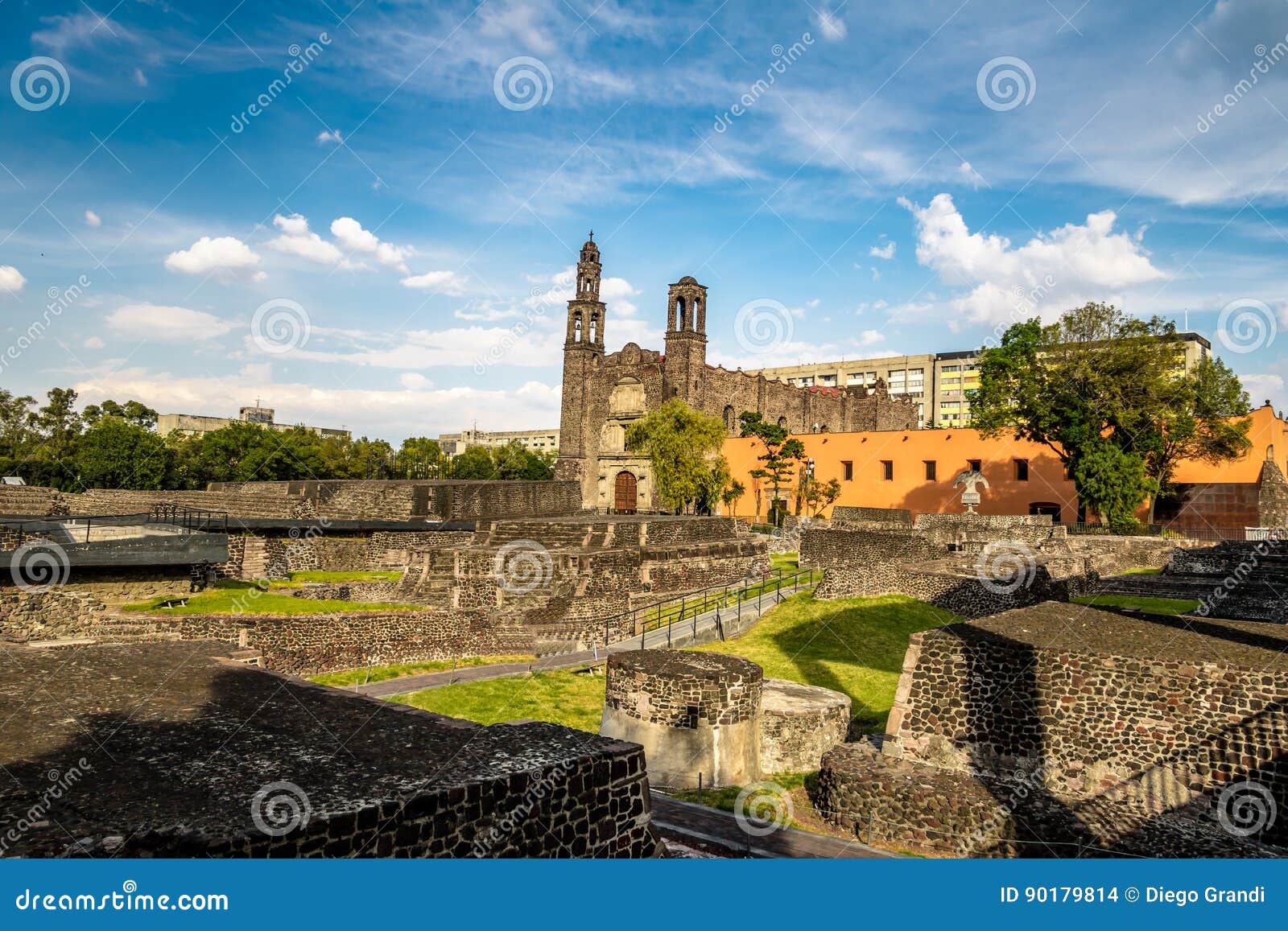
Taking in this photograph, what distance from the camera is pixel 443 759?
5449 mm

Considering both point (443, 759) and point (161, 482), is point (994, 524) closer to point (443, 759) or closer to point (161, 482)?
point (443, 759)

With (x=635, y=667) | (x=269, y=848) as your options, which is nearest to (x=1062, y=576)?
(x=635, y=667)

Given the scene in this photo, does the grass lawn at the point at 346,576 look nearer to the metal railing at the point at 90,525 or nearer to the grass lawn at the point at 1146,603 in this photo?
the metal railing at the point at 90,525

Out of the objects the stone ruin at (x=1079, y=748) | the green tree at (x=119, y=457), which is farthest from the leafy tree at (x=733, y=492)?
the stone ruin at (x=1079, y=748)

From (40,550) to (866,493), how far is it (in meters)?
35.9

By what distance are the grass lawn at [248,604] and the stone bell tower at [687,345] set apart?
31.1 meters

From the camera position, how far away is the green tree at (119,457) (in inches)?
1496

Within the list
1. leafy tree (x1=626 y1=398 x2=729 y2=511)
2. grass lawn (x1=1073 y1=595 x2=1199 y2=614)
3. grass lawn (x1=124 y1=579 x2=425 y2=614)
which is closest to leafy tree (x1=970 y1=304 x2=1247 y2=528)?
grass lawn (x1=1073 y1=595 x2=1199 y2=614)

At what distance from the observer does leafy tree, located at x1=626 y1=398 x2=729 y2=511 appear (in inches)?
1475

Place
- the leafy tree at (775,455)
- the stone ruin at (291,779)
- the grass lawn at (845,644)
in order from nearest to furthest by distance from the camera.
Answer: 1. the stone ruin at (291,779)
2. the grass lawn at (845,644)
3. the leafy tree at (775,455)

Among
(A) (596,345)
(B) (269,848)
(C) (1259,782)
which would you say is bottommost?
(C) (1259,782)

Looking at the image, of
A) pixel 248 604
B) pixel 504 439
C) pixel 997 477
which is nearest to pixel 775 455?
pixel 997 477

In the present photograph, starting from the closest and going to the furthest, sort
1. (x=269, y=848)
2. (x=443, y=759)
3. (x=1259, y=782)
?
(x=269, y=848) < (x=443, y=759) < (x=1259, y=782)

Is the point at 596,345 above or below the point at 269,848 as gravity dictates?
above
